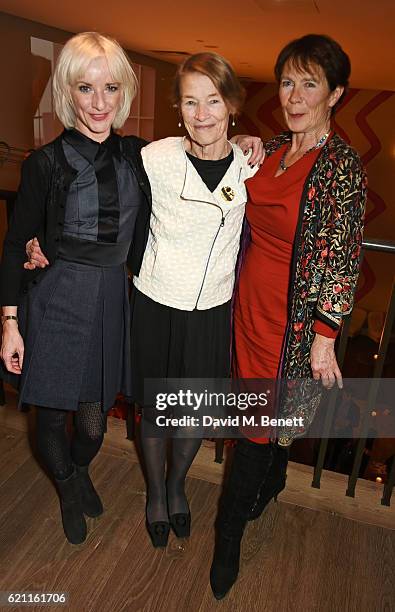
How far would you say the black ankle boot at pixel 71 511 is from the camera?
1618mm

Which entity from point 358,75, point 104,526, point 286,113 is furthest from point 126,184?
point 358,75

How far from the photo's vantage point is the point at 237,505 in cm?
151

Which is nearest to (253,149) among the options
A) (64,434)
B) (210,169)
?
(210,169)

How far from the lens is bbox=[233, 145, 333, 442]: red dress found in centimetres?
127

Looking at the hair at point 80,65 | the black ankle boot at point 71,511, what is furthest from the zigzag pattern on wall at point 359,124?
the hair at point 80,65

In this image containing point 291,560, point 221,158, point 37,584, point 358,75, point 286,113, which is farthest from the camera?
point 358,75

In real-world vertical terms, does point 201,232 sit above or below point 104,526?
above

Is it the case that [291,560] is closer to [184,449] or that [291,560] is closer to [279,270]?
[184,449]

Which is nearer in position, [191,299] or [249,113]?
[191,299]

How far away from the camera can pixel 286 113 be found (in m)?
1.28

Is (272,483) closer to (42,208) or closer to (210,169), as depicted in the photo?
(210,169)

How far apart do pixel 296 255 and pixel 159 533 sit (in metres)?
1.06

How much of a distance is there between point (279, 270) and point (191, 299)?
10.3 inches

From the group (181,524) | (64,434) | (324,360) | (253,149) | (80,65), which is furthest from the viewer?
(181,524)
